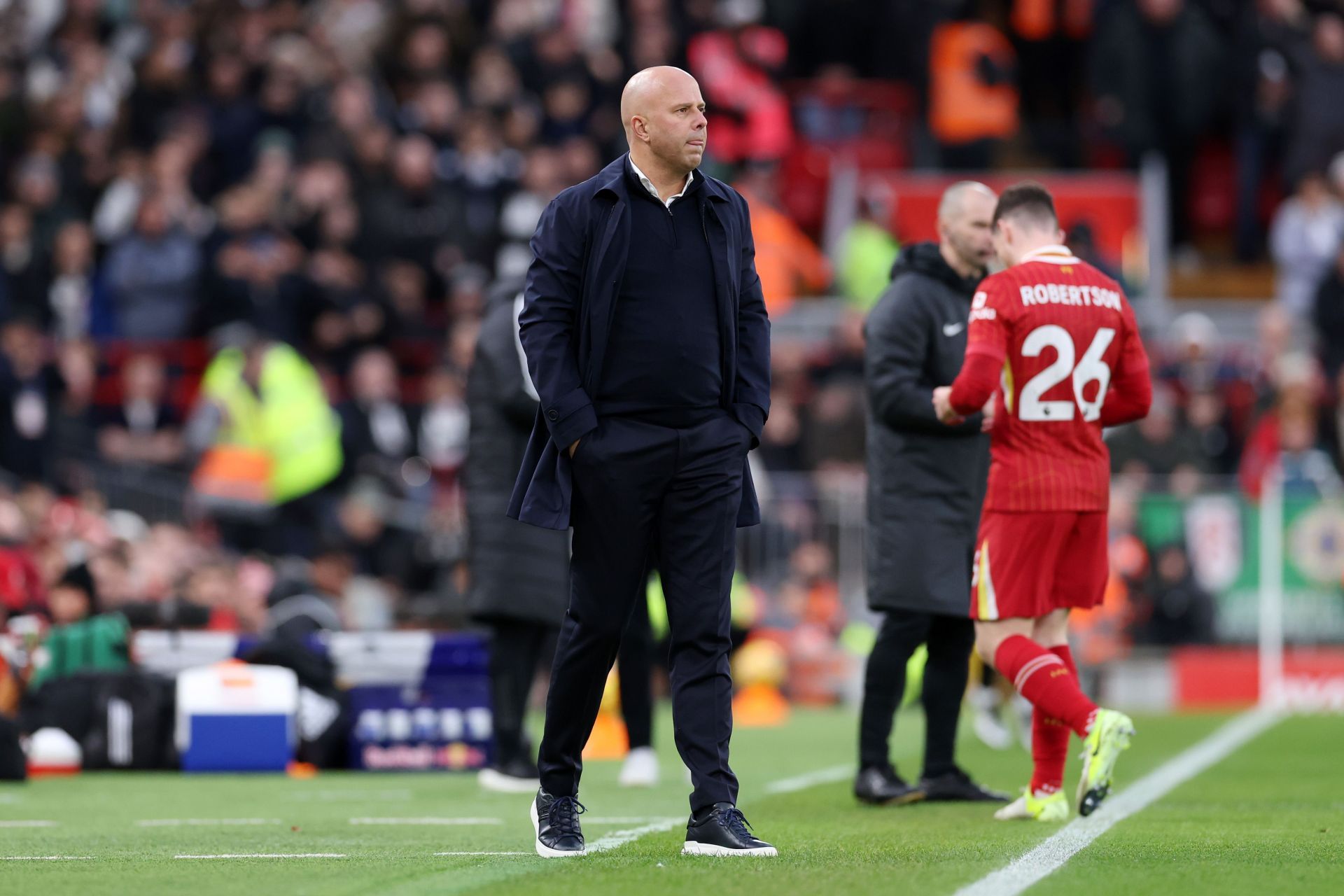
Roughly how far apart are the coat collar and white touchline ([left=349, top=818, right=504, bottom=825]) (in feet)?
8.54

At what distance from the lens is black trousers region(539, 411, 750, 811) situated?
6902 millimetres

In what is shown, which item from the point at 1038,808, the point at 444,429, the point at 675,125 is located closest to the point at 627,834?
the point at 1038,808

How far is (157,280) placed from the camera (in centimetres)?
2039

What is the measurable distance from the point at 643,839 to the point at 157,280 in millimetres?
13676

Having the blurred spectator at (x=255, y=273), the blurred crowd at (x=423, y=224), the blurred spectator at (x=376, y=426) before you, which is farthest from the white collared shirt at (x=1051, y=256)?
the blurred spectator at (x=255, y=273)

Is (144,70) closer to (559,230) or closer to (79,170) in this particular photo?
(79,170)

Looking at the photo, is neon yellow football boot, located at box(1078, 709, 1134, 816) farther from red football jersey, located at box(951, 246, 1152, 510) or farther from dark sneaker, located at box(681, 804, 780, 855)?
dark sneaker, located at box(681, 804, 780, 855)

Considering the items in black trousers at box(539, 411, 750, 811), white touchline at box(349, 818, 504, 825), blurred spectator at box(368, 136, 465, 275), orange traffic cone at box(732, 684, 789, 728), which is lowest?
orange traffic cone at box(732, 684, 789, 728)

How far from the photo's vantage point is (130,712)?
1214 cm

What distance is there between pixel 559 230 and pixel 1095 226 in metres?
15.7

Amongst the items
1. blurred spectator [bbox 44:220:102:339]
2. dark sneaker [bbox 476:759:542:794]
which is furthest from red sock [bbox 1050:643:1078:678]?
blurred spectator [bbox 44:220:102:339]

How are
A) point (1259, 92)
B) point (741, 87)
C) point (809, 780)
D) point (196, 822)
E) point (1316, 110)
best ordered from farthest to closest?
point (741, 87)
point (1259, 92)
point (1316, 110)
point (809, 780)
point (196, 822)

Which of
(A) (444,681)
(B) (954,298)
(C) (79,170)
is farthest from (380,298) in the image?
(B) (954,298)

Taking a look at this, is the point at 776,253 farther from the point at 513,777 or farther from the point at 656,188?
the point at 656,188
